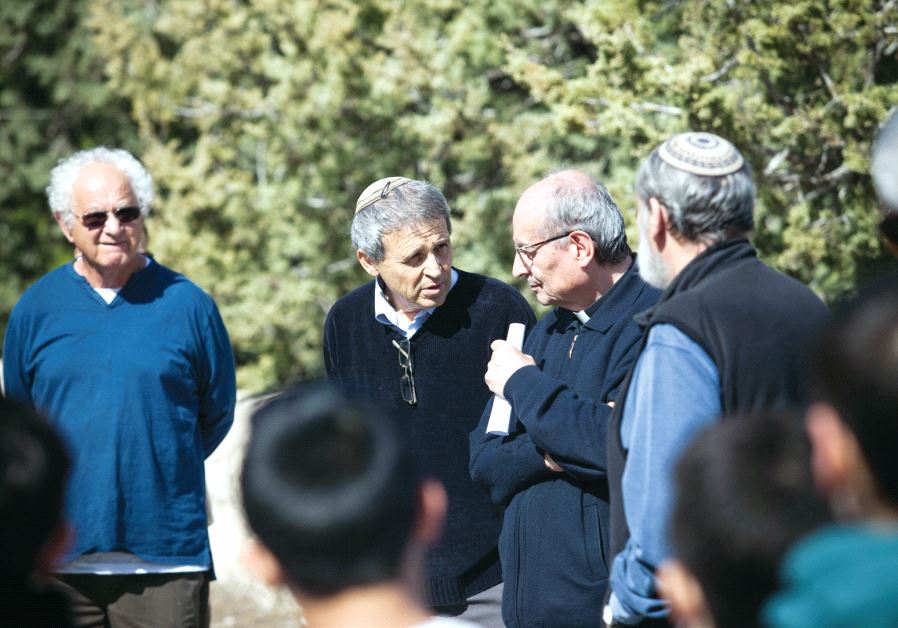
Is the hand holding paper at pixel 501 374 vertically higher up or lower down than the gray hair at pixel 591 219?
lower down

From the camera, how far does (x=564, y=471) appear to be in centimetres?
308

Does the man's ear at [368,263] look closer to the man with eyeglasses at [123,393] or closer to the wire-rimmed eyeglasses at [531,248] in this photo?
the man with eyeglasses at [123,393]

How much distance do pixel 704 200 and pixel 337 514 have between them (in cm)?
124

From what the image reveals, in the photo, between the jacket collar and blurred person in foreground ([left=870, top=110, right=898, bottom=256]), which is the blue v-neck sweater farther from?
blurred person in foreground ([left=870, top=110, right=898, bottom=256])

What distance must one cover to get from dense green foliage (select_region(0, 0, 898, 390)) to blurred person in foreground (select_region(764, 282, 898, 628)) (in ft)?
13.6

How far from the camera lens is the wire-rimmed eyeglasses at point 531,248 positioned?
3.27 metres

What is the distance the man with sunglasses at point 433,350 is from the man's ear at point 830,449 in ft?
6.92

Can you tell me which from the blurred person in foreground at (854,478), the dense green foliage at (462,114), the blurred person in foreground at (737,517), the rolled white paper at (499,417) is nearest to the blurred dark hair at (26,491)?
the blurred person in foreground at (737,517)

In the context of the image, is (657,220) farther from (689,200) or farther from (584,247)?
(584,247)

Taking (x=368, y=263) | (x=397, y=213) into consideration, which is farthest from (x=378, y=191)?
(x=368, y=263)

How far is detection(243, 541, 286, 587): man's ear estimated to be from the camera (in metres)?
1.70

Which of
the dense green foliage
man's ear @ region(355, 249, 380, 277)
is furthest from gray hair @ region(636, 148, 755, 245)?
the dense green foliage

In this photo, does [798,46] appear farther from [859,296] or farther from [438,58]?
[859,296]

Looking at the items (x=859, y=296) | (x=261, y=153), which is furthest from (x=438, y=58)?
(x=859, y=296)
